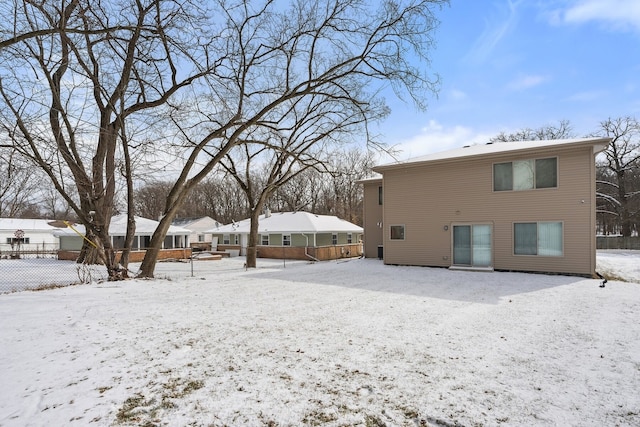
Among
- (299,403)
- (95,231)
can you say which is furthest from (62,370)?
(95,231)

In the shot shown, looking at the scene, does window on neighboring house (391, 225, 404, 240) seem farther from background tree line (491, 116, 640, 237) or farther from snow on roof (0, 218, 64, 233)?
snow on roof (0, 218, 64, 233)

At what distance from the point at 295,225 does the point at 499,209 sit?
14.1 meters

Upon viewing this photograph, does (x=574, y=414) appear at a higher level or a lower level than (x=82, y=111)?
lower

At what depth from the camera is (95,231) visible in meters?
10.3

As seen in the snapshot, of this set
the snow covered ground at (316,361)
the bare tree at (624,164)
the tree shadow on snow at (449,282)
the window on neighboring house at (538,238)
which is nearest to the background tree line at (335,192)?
the bare tree at (624,164)

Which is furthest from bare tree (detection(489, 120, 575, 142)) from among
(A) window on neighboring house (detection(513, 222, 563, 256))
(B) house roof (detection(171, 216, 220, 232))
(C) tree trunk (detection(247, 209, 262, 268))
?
(B) house roof (detection(171, 216, 220, 232))

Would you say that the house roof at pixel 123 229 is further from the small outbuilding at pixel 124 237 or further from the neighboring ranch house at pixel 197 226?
the neighboring ranch house at pixel 197 226

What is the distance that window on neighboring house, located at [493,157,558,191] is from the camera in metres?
11.8

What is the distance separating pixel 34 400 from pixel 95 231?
8.38 m

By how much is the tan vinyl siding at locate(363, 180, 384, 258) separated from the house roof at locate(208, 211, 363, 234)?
4537 mm

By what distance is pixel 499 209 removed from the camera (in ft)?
41.6

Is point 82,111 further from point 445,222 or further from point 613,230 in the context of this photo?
point 613,230

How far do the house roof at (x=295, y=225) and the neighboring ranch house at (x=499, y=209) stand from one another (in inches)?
349

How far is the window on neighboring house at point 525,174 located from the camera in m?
11.8
